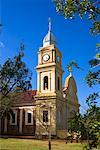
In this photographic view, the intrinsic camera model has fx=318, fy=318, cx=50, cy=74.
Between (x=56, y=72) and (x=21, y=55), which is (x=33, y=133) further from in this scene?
(x=21, y=55)

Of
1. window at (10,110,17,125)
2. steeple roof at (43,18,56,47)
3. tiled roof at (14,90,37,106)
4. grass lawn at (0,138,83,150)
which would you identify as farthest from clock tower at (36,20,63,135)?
grass lawn at (0,138,83,150)

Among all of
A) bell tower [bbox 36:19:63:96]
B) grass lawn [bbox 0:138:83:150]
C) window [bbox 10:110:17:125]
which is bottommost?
grass lawn [bbox 0:138:83:150]

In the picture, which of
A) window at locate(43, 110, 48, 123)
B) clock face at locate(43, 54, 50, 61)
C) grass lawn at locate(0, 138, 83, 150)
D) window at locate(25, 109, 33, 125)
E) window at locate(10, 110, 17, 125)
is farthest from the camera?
window at locate(10, 110, 17, 125)

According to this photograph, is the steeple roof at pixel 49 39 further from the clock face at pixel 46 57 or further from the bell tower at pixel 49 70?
the clock face at pixel 46 57

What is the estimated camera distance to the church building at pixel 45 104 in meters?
45.3

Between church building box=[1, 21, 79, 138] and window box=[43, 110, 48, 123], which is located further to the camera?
window box=[43, 110, 48, 123]

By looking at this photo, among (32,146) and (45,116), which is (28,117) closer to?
(45,116)

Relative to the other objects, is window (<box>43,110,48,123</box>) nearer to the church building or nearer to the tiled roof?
the church building

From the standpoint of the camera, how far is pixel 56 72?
153ft

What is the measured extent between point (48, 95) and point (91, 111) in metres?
38.5

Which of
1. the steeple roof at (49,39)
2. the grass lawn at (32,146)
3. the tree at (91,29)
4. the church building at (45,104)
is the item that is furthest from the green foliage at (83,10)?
the steeple roof at (49,39)

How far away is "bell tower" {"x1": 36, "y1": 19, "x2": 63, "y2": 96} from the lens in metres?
46.0

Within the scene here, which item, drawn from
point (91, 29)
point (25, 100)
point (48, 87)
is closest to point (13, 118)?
point (25, 100)

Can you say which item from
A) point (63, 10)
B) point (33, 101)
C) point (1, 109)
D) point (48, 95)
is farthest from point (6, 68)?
point (63, 10)
